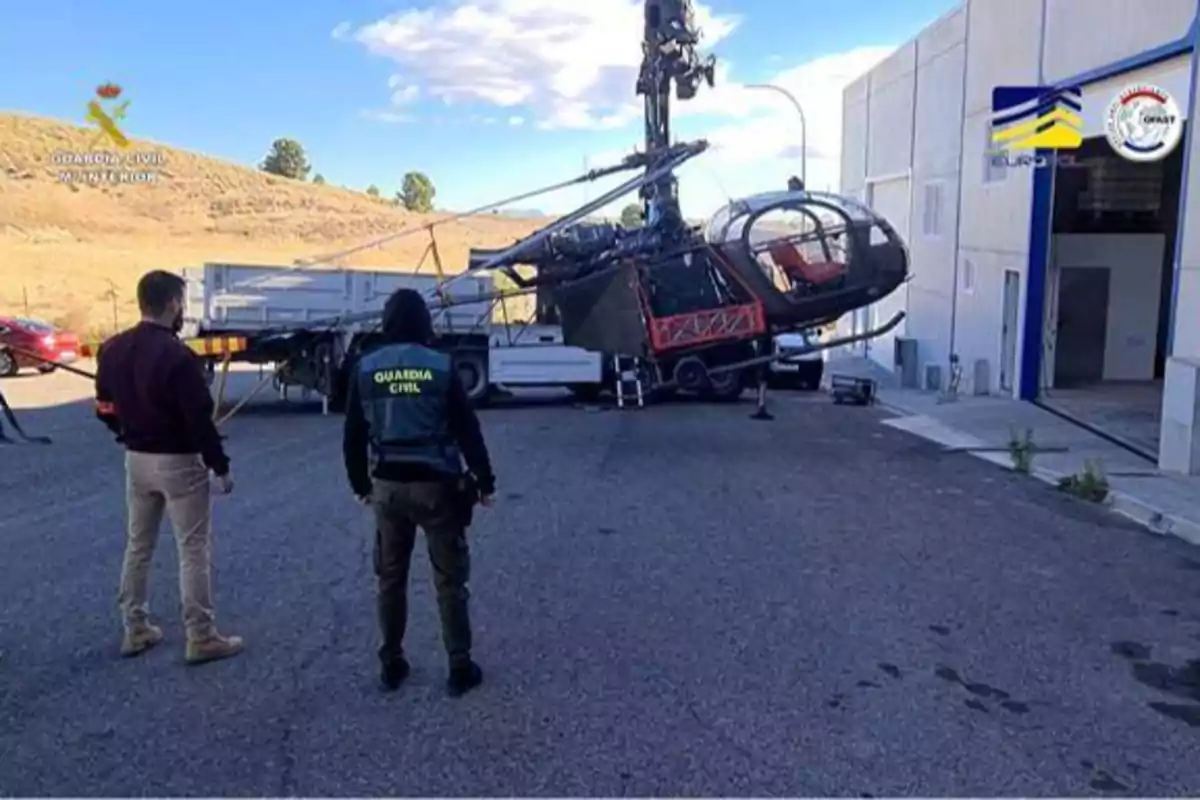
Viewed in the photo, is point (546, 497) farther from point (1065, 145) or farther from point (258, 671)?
point (1065, 145)

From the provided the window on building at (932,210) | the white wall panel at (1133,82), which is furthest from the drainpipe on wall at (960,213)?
the white wall panel at (1133,82)

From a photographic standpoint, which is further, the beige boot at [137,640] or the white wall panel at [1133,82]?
the white wall panel at [1133,82]

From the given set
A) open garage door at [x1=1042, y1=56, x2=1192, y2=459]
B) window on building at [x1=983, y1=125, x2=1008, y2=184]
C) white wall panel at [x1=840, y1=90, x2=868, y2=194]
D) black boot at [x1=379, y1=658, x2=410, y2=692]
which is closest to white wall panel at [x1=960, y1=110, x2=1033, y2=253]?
window on building at [x1=983, y1=125, x2=1008, y2=184]

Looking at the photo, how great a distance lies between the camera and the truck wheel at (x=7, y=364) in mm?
23766

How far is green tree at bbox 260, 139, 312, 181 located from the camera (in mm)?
103688

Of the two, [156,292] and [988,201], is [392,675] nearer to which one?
[156,292]

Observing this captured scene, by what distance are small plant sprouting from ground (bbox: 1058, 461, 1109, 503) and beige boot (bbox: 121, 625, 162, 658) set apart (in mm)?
8335

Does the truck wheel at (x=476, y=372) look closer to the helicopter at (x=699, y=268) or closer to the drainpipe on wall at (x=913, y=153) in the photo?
the helicopter at (x=699, y=268)

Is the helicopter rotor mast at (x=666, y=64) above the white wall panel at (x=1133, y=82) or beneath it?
above

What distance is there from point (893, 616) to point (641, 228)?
10.9 m

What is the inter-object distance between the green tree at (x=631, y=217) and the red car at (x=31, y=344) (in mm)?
12210

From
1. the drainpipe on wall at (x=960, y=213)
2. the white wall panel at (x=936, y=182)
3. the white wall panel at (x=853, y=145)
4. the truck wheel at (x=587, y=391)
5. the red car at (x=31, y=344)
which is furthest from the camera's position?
the white wall panel at (x=853, y=145)

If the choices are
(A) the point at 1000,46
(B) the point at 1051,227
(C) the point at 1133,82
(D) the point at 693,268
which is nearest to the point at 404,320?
(D) the point at 693,268

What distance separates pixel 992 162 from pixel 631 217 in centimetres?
650
